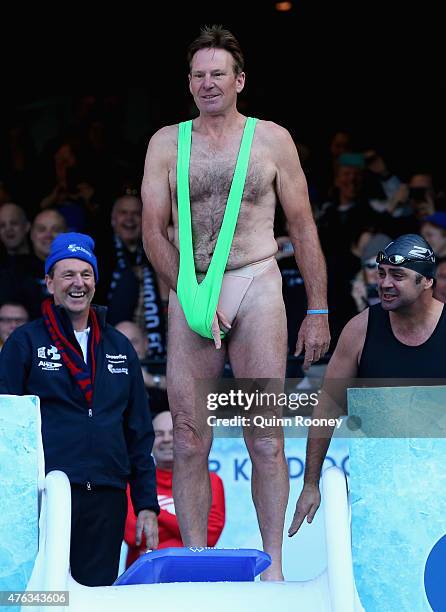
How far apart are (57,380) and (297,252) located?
1.18 m

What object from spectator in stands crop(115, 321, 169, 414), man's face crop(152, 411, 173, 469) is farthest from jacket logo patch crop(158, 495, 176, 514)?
spectator in stands crop(115, 321, 169, 414)

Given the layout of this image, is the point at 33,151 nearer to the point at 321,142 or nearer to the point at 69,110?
the point at 69,110

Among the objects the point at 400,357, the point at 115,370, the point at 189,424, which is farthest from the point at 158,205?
the point at 400,357

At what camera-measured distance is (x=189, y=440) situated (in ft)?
17.8

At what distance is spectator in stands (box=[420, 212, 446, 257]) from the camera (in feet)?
28.4

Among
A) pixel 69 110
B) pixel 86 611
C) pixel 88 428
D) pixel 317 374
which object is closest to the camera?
pixel 86 611

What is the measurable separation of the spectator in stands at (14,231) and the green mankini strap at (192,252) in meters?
3.53

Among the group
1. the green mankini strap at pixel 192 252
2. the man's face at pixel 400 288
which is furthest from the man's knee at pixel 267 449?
the man's face at pixel 400 288

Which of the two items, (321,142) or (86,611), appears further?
(321,142)

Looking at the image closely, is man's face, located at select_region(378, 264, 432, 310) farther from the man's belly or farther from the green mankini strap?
the green mankini strap

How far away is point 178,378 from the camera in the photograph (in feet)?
18.1

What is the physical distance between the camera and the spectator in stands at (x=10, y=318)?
7.91m

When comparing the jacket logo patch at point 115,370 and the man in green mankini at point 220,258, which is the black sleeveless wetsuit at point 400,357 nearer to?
the man in green mankini at point 220,258

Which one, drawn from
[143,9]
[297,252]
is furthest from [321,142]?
[297,252]
